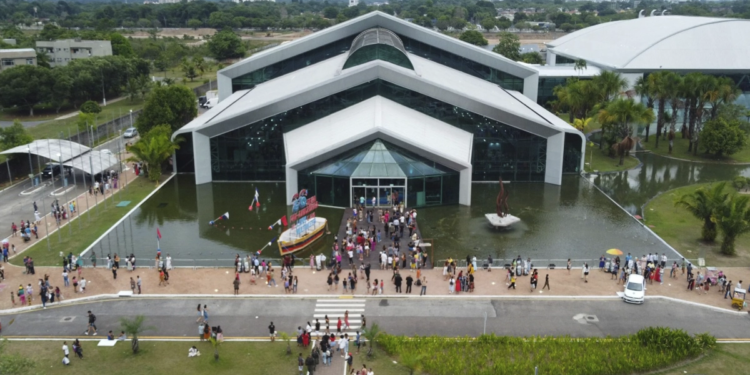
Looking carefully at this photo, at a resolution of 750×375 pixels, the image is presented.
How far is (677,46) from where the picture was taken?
8125 cm

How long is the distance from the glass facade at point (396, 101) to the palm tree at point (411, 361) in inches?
1142

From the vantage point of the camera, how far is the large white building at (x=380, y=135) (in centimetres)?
4728

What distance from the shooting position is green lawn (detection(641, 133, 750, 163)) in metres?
63.8

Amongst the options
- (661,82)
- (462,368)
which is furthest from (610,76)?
(462,368)

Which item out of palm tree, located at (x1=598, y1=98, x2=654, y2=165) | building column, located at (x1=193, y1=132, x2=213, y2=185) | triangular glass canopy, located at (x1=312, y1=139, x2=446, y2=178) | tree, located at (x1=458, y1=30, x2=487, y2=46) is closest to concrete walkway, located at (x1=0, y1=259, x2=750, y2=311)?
triangular glass canopy, located at (x1=312, y1=139, x2=446, y2=178)

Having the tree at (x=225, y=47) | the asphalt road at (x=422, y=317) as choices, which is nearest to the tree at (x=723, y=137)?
the asphalt road at (x=422, y=317)

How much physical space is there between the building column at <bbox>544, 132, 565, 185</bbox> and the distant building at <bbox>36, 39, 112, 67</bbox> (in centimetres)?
9012

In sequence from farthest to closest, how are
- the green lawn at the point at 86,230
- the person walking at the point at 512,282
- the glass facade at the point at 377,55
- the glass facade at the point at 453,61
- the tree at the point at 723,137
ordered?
the glass facade at the point at 453,61, the tree at the point at 723,137, the glass facade at the point at 377,55, the green lawn at the point at 86,230, the person walking at the point at 512,282

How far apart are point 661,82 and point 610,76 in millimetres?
5847

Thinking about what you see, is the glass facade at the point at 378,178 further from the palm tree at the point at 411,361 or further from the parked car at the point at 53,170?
the parked car at the point at 53,170

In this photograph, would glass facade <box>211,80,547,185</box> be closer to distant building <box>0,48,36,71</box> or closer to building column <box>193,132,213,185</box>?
building column <box>193,132,213,185</box>

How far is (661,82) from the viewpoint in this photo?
64062mm

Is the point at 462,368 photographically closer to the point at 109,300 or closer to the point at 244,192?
the point at 109,300

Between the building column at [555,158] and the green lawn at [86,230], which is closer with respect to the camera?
the green lawn at [86,230]
